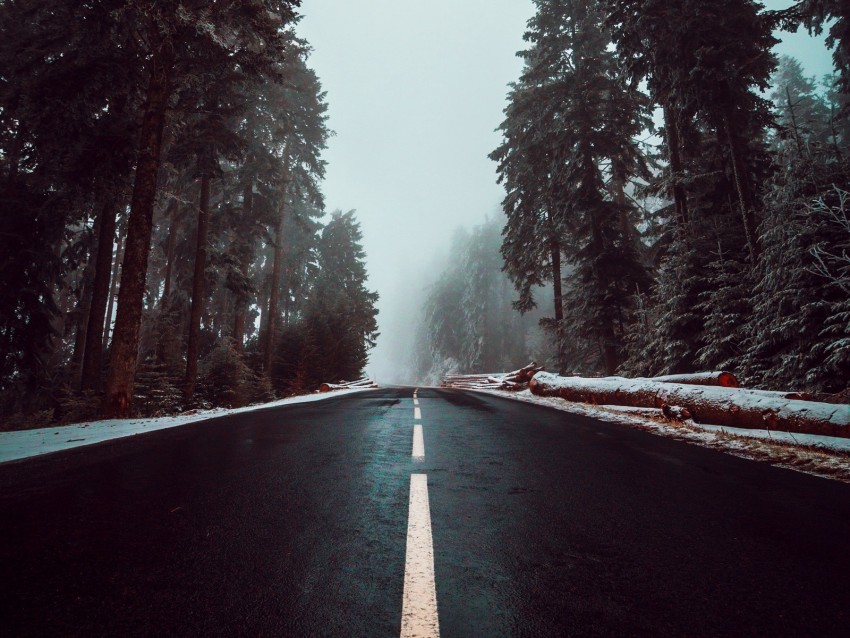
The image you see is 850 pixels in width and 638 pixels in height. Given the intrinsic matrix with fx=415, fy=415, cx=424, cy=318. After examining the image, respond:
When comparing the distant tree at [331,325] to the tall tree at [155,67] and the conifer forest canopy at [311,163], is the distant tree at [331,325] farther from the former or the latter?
the tall tree at [155,67]

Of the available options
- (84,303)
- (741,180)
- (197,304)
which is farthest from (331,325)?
(741,180)

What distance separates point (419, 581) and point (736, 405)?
661 cm

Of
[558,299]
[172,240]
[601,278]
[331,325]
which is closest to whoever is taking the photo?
[601,278]

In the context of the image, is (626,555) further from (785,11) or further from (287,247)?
(287,247)

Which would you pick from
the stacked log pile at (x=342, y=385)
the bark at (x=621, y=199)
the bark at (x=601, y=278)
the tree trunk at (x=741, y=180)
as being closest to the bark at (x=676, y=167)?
the tree trunk at (x=741, y=180)

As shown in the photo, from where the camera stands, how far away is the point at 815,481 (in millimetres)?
3848

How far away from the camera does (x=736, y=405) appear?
642 centimetres

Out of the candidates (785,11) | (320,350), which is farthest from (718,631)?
(320,350)

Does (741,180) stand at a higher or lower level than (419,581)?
Answer: higher

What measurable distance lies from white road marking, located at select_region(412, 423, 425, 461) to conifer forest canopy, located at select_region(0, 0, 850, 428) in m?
7.27

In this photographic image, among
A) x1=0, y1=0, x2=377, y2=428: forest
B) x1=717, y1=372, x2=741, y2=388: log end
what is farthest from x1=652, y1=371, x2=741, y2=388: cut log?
x1=0, y1=0, x2=377, y2=428: forest

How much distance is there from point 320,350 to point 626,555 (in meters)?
23.1

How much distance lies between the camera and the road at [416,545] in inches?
67.3

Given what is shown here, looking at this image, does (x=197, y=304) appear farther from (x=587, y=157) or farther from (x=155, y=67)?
(x=587, y=157)
